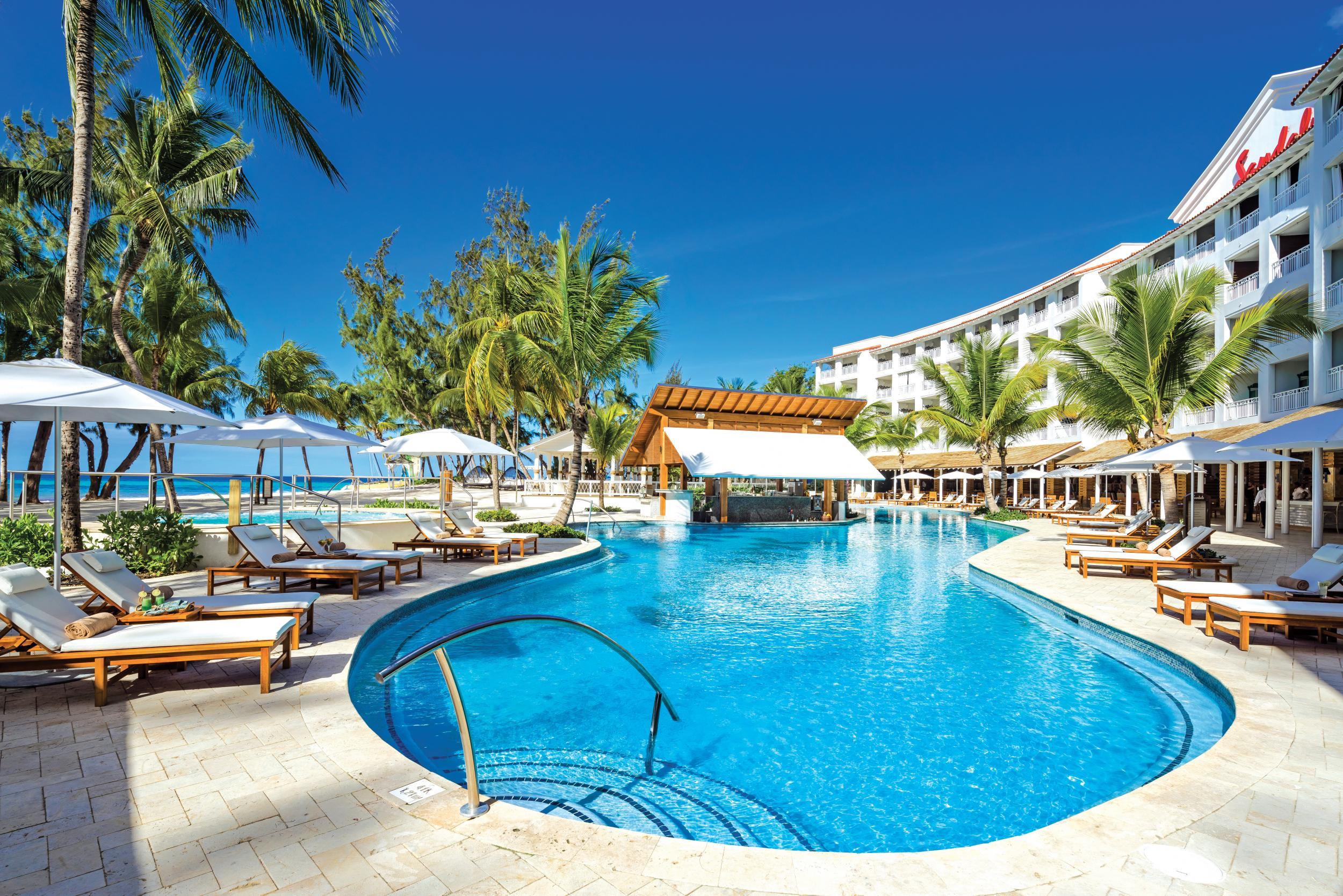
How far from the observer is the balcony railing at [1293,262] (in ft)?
61.2

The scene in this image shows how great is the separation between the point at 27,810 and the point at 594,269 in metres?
14.7

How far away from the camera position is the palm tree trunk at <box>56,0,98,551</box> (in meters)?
7.43

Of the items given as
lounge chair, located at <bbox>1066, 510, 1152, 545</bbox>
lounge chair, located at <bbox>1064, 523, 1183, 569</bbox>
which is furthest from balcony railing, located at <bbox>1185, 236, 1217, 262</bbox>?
lounge chair, located at <bbox>1064, 523, 1183, 569</bbox>

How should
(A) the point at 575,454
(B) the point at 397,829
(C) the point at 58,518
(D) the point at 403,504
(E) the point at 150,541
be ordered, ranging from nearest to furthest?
(B) the point at 397,829 → (C) the point at 58,518 → (E) the point at 150,541 → (A) the point at 575,454 → (D) the point at 403,504

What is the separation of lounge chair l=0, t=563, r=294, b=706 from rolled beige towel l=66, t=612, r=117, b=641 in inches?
1.2

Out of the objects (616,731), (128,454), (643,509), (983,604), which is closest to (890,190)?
(643,509)

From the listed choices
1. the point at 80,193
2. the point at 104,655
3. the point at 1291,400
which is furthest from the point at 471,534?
the point at 1291,400

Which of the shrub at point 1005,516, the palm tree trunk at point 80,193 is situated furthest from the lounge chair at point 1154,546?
the palm tree trunk at point 80,193

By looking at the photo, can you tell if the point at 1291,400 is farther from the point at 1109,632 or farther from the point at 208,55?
the point at 208,55

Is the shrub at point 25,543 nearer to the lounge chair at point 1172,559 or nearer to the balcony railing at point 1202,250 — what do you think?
the lounge chair at point 1172,559

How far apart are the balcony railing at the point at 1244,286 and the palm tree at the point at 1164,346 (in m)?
6.65

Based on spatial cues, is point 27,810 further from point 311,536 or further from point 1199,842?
point 311,536

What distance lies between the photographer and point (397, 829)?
109 inches

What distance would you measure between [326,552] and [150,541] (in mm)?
2355
